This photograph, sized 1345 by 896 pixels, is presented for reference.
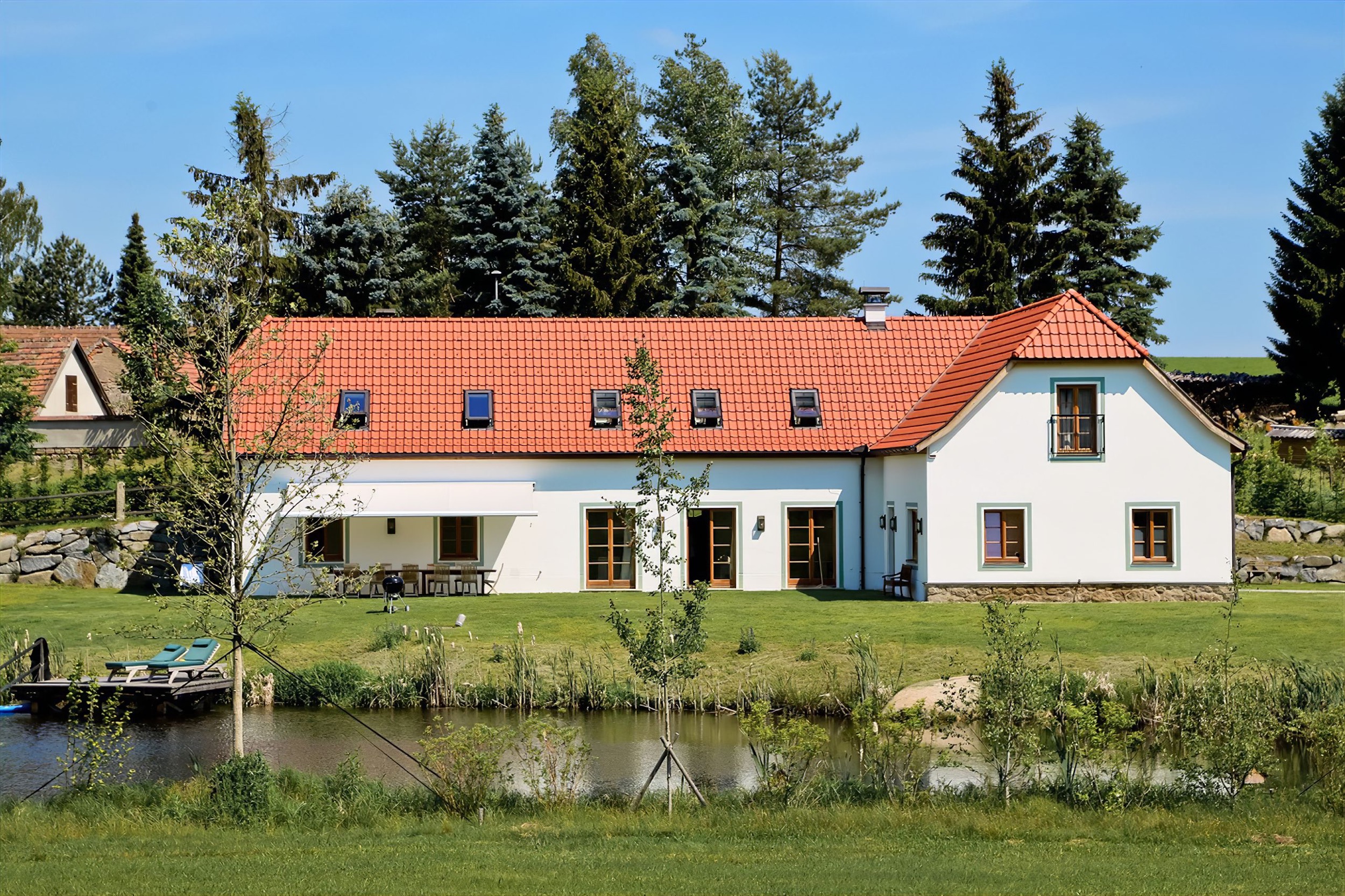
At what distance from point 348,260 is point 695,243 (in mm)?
9950

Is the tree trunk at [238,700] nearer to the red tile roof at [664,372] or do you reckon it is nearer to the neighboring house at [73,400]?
the red tile roof at [664,372]

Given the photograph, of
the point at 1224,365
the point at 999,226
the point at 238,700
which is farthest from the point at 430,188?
the point at 1224,365

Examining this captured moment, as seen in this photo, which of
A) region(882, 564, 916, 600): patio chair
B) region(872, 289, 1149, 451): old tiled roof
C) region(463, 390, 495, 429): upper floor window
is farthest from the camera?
region(463, 390, 495, 429): upper floor window

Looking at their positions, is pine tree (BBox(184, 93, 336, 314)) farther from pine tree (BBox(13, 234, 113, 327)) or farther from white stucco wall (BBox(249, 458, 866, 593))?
pine tree (BBox(13, 234, 113, 327))

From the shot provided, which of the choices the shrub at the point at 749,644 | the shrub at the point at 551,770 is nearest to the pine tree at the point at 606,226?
the shrub at the point at 749,644

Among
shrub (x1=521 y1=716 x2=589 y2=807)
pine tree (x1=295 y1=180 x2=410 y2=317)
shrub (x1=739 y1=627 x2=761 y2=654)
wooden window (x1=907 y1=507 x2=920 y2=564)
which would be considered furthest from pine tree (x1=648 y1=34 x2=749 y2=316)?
shrub (x1=521 y1=716 x2=589 y2=807)

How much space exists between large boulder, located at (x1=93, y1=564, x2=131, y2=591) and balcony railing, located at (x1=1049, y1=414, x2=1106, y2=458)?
17.9 meters

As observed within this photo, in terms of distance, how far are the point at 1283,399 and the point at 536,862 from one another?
35.9m

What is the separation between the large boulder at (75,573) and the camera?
2708 cm

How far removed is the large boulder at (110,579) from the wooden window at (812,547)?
1308cm

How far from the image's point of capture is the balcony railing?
24.1 meters

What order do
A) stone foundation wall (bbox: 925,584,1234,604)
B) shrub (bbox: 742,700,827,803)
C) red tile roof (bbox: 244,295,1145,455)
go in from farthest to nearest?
red tile roof (bbox: 244,295,1145,455)
stone foundation wall (bbox: 925,584,1234,604)
shrub (bbox: 742,700,827,803)

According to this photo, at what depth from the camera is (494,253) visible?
38.8 meters

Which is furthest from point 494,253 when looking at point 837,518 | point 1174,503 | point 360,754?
Answer: point 360,754
